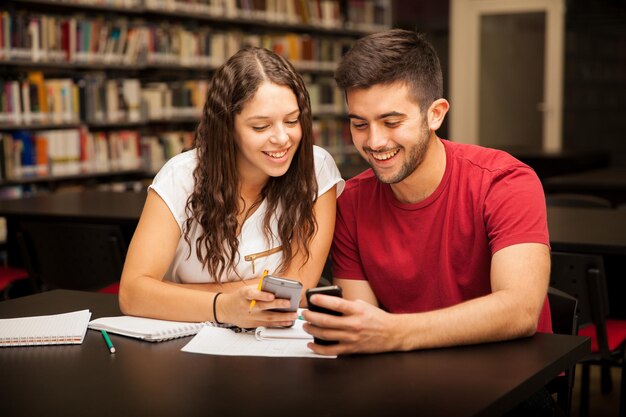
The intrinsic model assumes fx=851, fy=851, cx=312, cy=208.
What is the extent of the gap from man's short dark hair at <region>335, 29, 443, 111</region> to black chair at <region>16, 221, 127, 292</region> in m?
1.54

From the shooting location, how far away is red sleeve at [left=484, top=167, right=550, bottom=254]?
1.71 meters

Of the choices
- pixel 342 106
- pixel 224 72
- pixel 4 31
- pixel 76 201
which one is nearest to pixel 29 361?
pixel 224 72

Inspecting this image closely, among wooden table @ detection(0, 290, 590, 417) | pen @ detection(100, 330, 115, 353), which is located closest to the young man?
wooden table @ detection(0, 290, 590, 417)

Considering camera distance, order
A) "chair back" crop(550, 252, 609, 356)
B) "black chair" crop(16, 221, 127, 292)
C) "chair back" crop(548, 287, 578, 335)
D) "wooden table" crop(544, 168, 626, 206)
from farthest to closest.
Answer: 1. "wooden table" crop(544, 168, 626, 206)
2. "black chair" crop(16, 221, 127, 292)
3. "chair back" crop(550, 252, 609, 356)
4. "chair back" crop(548, 287, 578, 335)

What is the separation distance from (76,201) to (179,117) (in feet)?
8.38

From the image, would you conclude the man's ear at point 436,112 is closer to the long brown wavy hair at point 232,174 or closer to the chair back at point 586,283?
the long brown wavy hair at point 232,174

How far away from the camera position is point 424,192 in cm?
191

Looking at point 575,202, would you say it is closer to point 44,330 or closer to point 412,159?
point 412,159

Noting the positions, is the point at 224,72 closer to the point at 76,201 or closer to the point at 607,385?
the point at 76,201

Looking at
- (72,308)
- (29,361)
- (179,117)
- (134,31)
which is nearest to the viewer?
(29,361)

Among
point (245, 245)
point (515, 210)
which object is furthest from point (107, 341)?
point (515, 210)

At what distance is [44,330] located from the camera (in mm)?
1656

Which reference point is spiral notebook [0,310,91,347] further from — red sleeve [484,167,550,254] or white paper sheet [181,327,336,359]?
red sleeve [484,167,550,254]

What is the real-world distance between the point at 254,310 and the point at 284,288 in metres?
0.08
